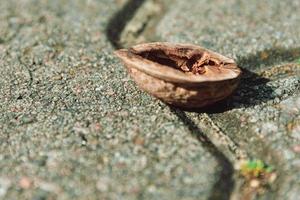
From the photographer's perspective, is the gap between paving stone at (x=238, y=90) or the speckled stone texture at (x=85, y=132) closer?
the speckled stone texture at (x=85, y=132)

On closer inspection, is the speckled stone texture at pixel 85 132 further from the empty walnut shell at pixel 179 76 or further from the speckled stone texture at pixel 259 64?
the speckled stone texture at pixel 259 64

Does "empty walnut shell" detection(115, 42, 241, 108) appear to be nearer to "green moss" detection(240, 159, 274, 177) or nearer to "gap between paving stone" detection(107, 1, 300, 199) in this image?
"gap between paving stone" detection(107, 1, 300, 199)

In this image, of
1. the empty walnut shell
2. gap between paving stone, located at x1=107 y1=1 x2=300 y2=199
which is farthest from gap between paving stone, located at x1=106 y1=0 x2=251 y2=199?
the empty walnut shell

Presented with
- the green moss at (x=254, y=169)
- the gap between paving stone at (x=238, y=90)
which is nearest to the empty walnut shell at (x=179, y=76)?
the gap between paving stone at (x=238, y=90)

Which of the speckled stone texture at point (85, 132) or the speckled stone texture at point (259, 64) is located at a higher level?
the speckled stone texture at point (85, 132)

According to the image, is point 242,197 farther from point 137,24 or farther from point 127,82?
point 137,24

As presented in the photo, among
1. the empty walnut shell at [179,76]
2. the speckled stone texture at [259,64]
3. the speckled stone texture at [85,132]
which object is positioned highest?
the empty walnut shell at [179,76]
